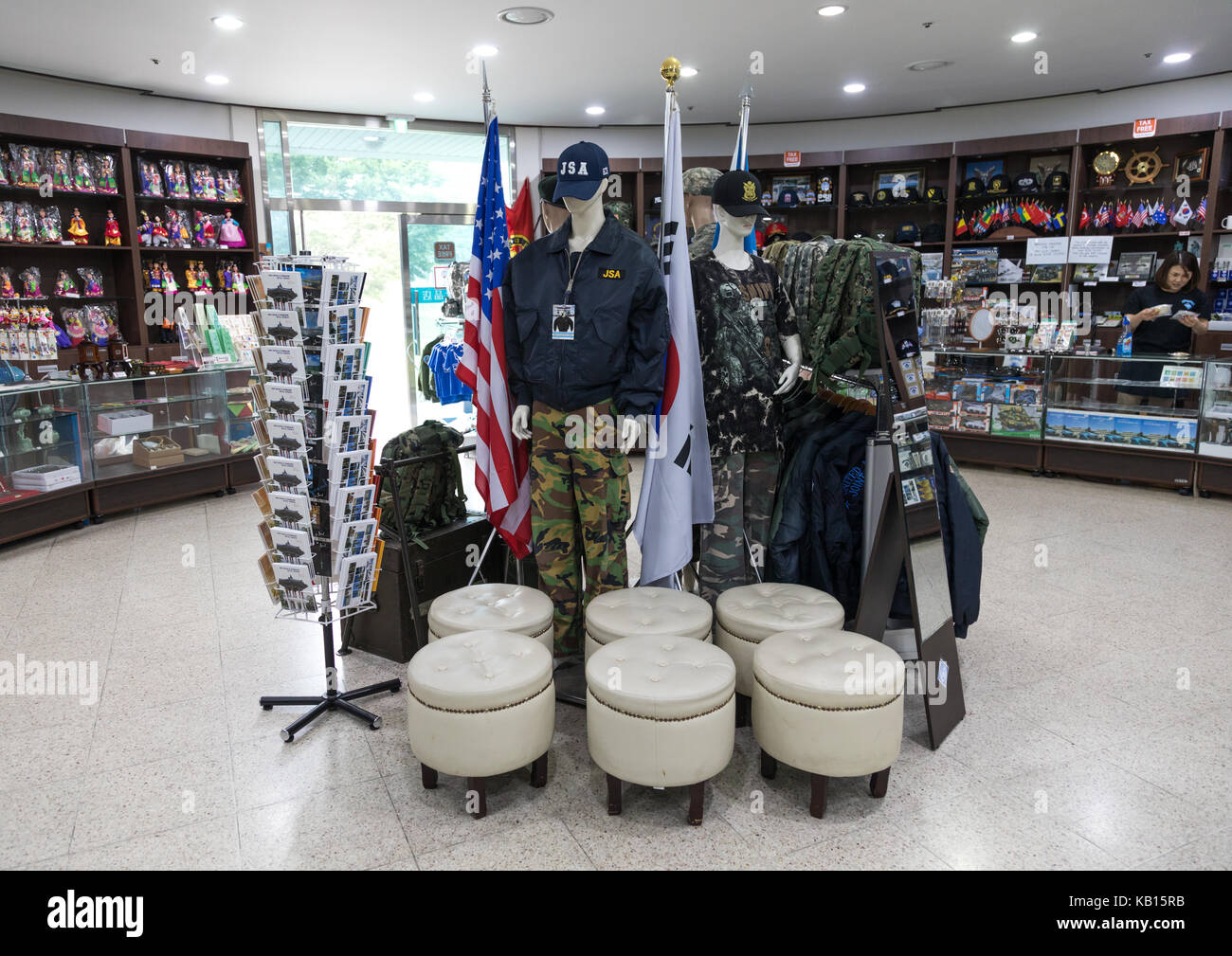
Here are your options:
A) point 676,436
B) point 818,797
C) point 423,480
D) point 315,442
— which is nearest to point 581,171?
point 676,436

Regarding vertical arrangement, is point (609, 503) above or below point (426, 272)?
below

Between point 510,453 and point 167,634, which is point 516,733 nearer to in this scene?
point 510,453

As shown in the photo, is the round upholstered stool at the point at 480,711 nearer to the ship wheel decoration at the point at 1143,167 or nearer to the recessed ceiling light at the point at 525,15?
the recessed ceiling light at the point at 525,15

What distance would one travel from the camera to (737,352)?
3244 mm

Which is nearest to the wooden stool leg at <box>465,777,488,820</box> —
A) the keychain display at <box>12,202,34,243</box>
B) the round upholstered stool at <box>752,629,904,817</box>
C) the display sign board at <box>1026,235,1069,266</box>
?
the round upholstered stool at <box>752,629,904,817</box>

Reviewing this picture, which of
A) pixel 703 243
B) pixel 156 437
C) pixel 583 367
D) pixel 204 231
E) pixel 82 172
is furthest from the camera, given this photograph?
pixel 204 231

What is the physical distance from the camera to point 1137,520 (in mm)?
5492

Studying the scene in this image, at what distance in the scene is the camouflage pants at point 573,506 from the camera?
3039mm

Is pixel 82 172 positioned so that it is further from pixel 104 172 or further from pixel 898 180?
pixel 898 180

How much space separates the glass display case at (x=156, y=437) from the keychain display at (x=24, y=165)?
6.62 ft

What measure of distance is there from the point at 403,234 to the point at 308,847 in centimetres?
777

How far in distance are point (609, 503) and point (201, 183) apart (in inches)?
243

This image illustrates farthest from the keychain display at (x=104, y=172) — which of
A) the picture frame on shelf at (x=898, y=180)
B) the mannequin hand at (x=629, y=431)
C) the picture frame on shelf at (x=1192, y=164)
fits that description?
the picture frame on shelf at (x=1192, y=164)
